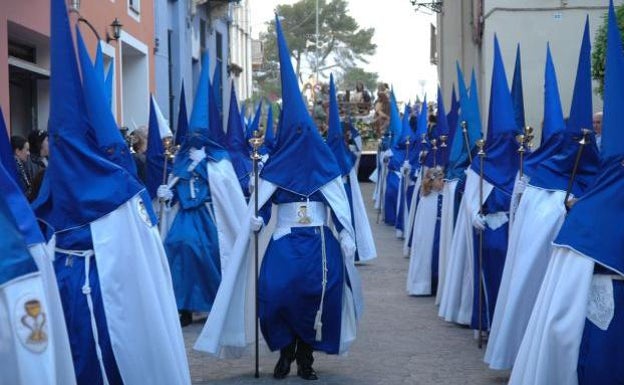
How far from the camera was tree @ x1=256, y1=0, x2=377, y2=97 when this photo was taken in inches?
3137

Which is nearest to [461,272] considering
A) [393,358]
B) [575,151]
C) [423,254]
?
[393,358]

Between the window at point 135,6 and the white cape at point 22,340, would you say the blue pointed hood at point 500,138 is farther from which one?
the window at point 135,6

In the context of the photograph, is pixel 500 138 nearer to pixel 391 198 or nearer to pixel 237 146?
pixel 237 146

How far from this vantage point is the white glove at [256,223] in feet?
27.4

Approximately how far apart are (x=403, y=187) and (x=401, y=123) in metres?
2.66

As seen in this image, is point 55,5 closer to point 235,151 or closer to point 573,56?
point 235,151

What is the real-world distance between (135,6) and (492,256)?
1627 centimetres

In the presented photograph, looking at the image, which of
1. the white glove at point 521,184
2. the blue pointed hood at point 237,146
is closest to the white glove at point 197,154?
the blue pointed hood at point 237,146

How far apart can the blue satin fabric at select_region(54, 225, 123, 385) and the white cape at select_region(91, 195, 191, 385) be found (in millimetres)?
56

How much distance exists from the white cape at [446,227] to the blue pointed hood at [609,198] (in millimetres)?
5527

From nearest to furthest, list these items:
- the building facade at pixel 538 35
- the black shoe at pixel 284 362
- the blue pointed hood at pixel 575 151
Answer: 1. the blue pointed hood at pixel 575 151
2. the black shoe at pixel 284 362
3. the building facade at pixel 538 35

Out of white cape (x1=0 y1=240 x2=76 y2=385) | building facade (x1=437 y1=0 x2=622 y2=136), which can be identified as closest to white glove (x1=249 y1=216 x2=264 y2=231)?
white cape (x1=0 y1=240 x2=76 y2=385)

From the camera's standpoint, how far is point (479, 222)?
9414 millimetres

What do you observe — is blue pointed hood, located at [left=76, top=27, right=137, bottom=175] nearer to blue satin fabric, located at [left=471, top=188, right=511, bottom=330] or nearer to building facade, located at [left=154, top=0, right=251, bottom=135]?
blue satin fabric, located at [left=471, top=188, right=511, bottom=330]
